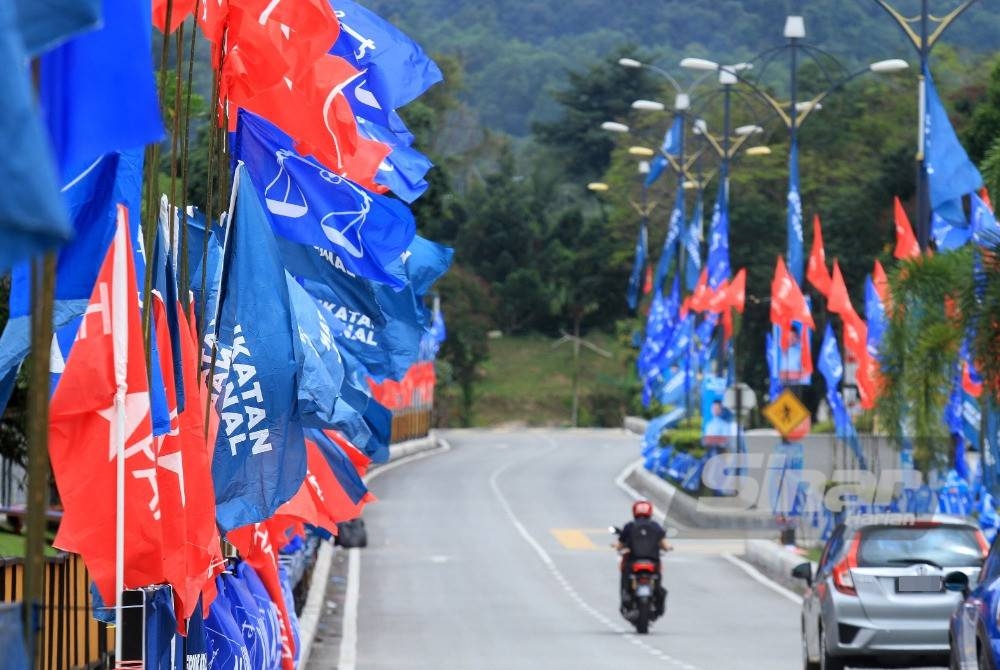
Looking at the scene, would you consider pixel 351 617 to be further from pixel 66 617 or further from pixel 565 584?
pixel 66 617

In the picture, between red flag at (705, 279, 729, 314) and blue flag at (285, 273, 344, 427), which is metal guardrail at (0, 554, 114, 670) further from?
red flag at (705, 279, 729, 314)

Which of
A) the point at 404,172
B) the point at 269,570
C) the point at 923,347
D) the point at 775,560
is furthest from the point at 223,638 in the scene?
the point at 775,560

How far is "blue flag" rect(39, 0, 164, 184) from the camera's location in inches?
222

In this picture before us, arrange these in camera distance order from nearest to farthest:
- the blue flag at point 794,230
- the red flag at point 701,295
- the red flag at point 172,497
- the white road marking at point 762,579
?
the red flag at point 172,497 → the white road marking at point 762,579 → the blue flag at point 794,230 → the red flag at point 701,295

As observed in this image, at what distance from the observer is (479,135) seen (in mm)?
148000

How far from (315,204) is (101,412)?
16.5ft

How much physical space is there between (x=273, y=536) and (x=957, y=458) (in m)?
15.0

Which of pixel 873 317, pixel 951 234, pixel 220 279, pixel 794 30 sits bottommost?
pixel 220 279

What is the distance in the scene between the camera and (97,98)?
19.1 feet

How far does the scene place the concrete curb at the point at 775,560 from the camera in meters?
33.7

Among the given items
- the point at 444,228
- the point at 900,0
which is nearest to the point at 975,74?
the point at 444,228

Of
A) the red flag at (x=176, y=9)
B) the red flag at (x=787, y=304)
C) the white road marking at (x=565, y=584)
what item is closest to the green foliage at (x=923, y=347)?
the white road marking at (x=565, y=584)

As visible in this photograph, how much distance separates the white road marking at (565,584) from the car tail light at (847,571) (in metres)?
3.06

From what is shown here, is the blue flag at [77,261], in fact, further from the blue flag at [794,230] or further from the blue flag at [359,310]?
the blue flag at [794,230]
